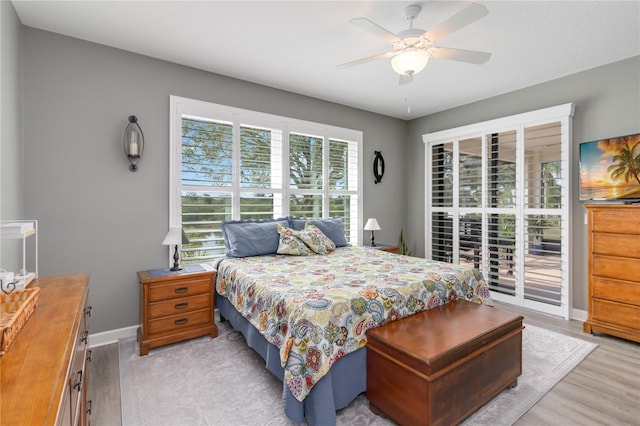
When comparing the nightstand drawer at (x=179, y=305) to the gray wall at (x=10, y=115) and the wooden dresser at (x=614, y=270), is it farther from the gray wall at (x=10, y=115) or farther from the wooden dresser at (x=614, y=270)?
the wooden dresser at (x=614, y=270)

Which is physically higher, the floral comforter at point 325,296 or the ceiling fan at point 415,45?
the ceiling fan at point 415,45

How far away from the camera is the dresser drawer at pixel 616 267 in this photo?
9.53 ft

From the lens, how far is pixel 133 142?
9.88ft

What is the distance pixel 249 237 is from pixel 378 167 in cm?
268

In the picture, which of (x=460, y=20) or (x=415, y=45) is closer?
(x=460, y=20)

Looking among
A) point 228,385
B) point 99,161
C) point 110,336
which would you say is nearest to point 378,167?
point 99,161

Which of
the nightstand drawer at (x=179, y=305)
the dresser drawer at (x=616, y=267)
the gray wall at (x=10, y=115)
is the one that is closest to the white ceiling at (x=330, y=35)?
the gray wall at (x=10, y=115)

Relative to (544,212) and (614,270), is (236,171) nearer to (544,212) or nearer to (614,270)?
(544,212)

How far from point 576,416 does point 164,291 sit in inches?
124

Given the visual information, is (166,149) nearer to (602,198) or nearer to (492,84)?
(492,84)

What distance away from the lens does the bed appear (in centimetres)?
176

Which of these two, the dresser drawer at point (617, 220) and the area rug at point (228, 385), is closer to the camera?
the area rug at point (228, 385)

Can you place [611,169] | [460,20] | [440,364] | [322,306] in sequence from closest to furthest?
[440,364] < [322,306] < [460,20] < [611,169]

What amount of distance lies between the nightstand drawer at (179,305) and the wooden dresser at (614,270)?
12.6ft
